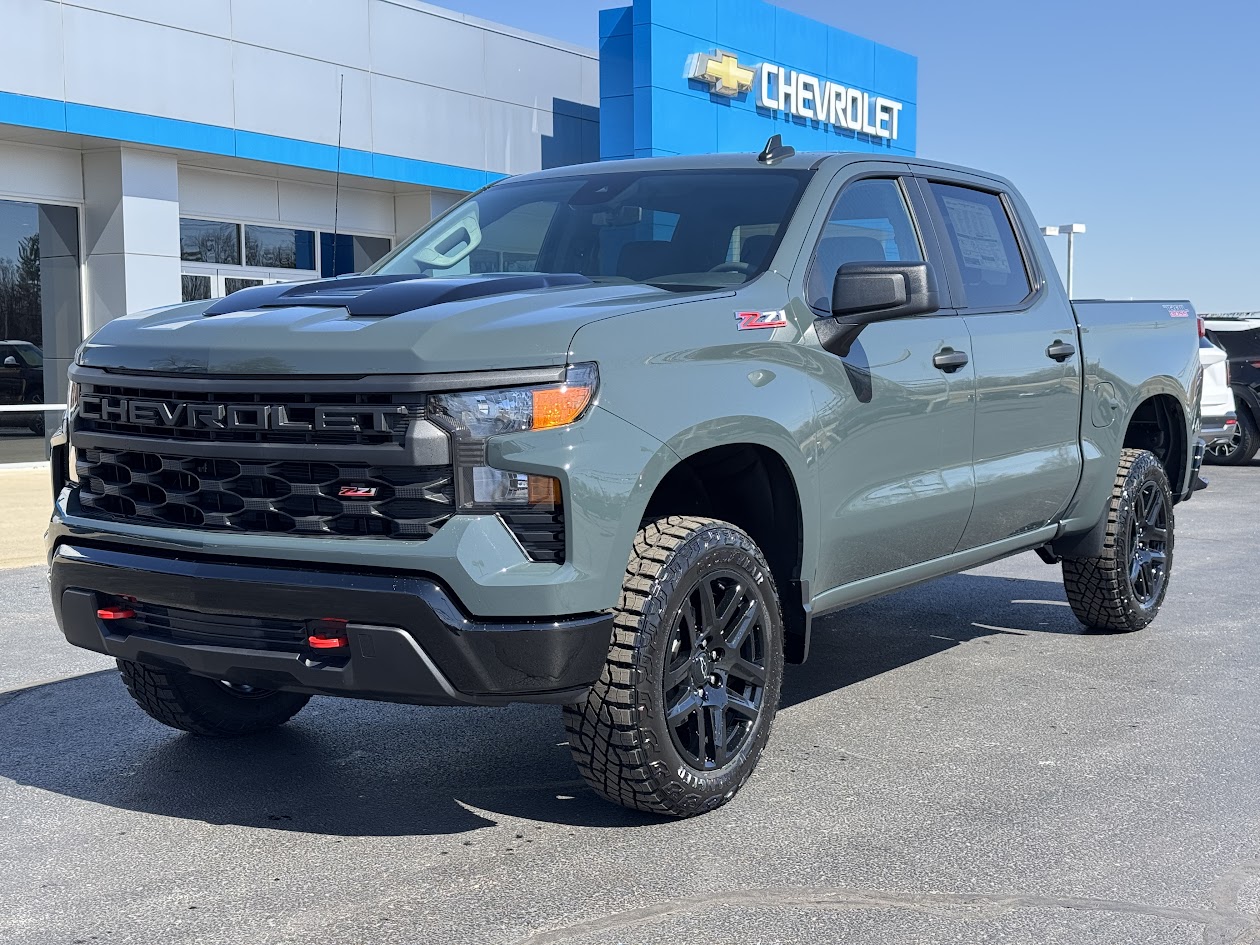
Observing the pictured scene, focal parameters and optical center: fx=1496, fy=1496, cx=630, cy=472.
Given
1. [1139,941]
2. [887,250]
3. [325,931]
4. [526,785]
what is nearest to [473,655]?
[325,931]

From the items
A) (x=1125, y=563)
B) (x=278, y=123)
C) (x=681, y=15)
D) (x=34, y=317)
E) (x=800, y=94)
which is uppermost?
(x=681, y=15)

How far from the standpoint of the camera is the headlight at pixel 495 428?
373 cm

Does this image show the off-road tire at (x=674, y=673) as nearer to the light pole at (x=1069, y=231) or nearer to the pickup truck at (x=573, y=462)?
the pickup truck at (x=573, y=462)

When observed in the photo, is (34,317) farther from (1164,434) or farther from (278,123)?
(1164,434)

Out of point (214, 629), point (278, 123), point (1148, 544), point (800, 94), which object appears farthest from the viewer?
point (800, 94)

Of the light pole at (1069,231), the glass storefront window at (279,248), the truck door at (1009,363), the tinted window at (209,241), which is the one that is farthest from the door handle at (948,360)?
the light pole at (1069,231)

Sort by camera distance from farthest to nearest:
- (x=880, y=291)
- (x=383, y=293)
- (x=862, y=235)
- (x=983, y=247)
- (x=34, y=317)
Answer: (x=34, y=317) → (x=983, y=247) → (x=862, y=235) → (x=880, y=291) → (x=383, y=293)

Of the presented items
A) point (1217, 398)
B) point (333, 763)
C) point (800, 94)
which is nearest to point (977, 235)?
point (333, 763)

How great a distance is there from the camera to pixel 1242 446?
18.0 m

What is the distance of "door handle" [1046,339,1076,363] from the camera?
6102mm

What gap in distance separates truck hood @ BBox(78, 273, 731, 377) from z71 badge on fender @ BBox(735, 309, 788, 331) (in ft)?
0.38

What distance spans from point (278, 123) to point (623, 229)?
1471 centimetres

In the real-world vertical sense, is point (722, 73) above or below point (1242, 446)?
above

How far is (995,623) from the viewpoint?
7.59 meters
